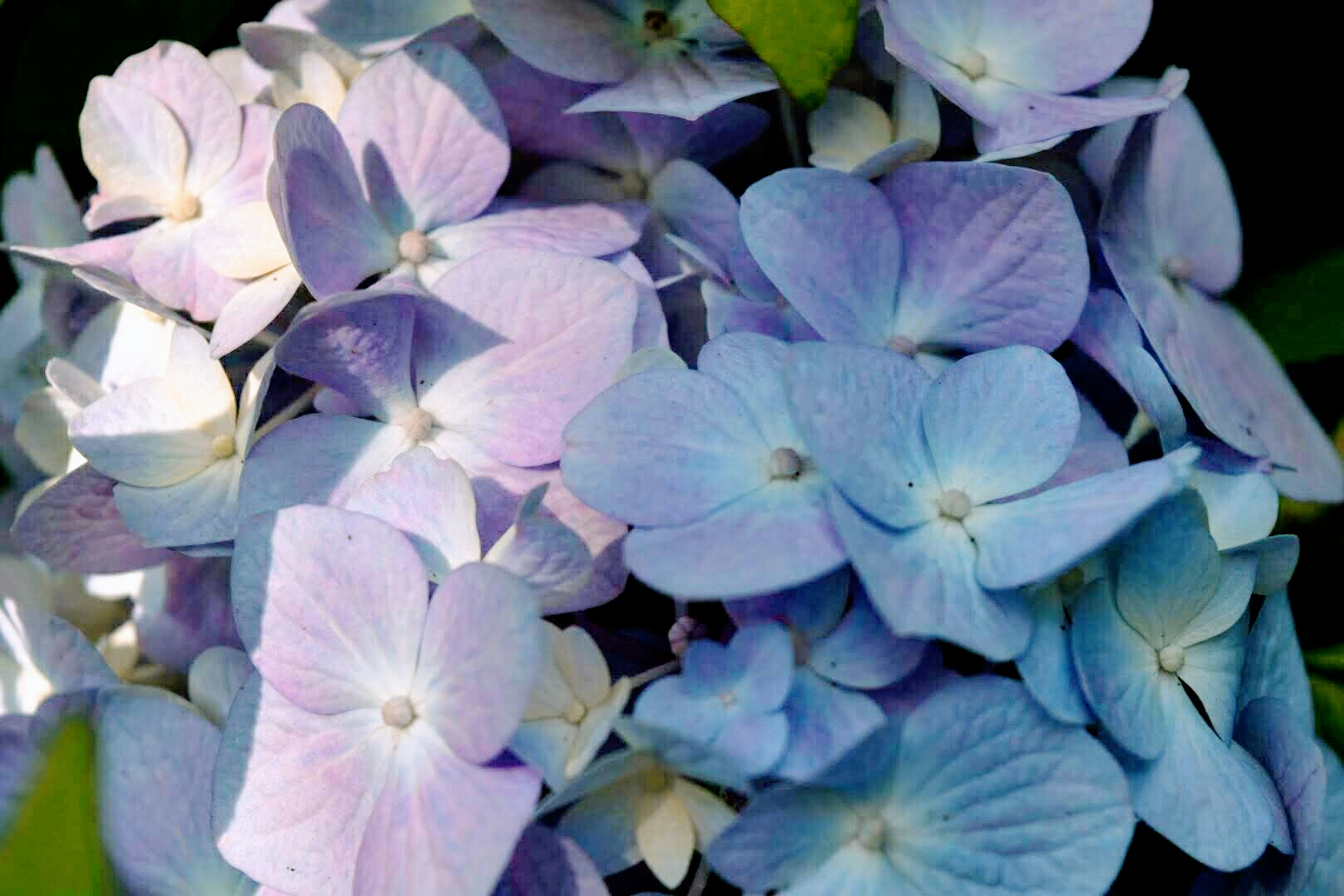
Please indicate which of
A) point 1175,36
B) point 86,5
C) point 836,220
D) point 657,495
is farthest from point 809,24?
point 86,5

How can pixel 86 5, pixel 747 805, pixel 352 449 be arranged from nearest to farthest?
pixel 747 805 → pixel 352 449 → pixel 86 5

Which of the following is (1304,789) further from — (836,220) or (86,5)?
(86,5)

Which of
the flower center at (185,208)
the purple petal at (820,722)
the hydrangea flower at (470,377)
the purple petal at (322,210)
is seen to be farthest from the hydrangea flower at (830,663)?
the flower center at (185,208)

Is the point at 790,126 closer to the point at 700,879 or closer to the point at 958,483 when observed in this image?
the point at 958,483

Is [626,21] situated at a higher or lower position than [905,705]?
higher

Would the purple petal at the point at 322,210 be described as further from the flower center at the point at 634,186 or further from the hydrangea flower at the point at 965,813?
the hydrangea flower at the point at 965,813

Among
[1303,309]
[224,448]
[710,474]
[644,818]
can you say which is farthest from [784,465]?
[1303,309]

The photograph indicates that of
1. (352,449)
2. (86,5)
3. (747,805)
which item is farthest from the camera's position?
(86,5)
